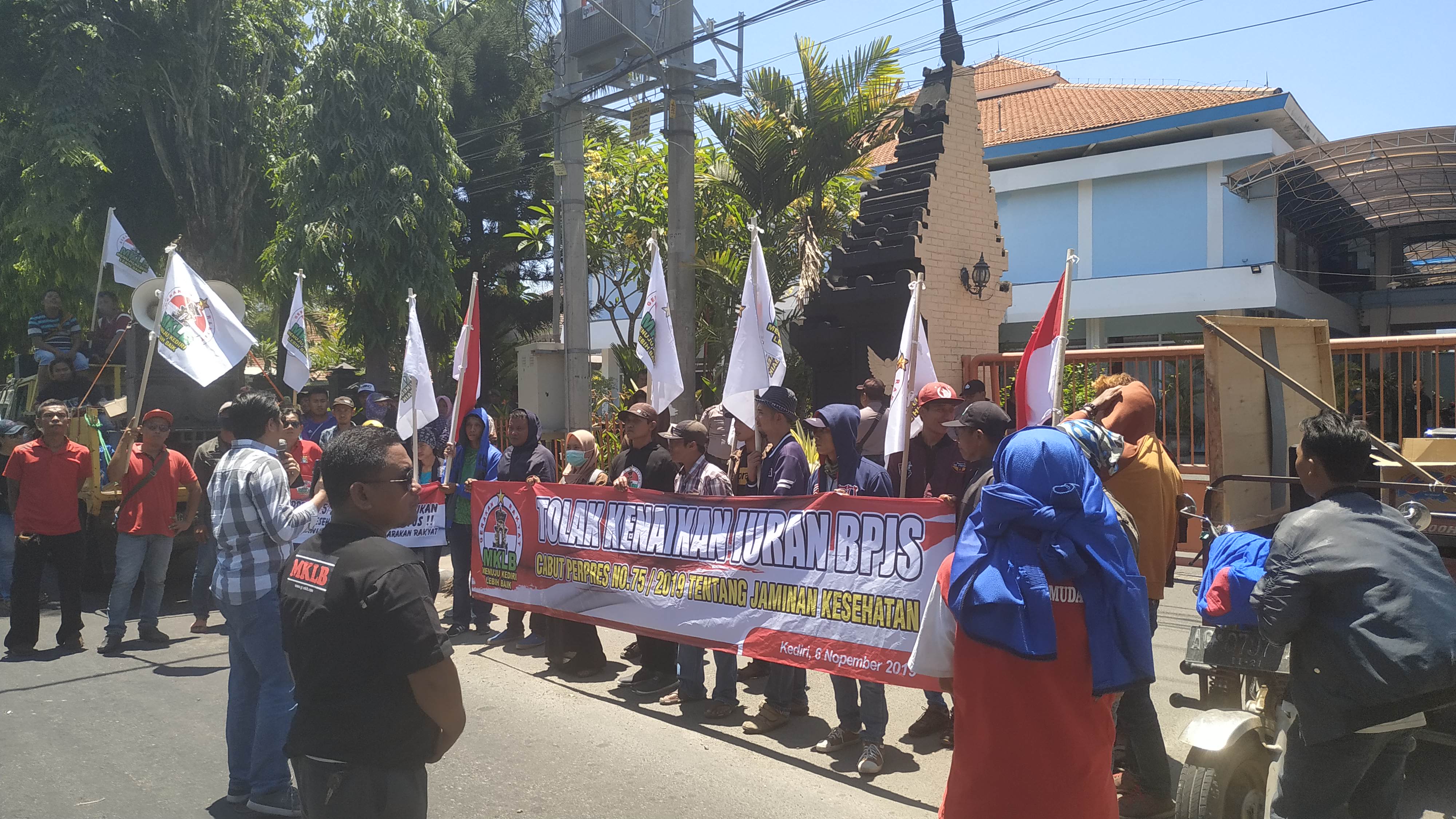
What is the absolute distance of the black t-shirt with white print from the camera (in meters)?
2.67

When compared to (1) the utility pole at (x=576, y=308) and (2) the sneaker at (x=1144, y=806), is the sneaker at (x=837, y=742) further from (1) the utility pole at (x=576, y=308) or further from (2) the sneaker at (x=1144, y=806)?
(1) the utility pole at (x=576, y=308)

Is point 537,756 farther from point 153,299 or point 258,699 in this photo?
point 153,299

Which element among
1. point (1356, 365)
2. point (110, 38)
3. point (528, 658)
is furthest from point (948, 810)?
point (110, 38)

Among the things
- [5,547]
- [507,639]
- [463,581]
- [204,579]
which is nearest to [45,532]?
[204,579]

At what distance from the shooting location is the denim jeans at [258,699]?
15.5 ft

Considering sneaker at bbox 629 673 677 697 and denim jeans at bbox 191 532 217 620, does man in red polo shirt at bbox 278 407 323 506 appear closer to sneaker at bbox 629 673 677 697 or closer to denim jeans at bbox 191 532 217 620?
denim jeans at bbox 191 532 217 620

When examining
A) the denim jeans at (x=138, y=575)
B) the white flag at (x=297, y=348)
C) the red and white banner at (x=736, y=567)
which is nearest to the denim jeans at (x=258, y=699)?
the red and white banner at (x=736, y=567)

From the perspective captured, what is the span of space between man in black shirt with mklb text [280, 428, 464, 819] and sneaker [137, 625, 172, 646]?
6492 mm

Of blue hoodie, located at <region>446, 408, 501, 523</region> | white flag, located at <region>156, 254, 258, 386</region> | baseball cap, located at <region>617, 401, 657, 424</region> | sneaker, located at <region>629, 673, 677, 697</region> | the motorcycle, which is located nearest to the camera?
the motorcycle

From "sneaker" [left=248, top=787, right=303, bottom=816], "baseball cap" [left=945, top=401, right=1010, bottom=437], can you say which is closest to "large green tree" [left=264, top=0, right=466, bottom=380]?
"sneaker" [left=248, top=787, right=303, bottom=816]

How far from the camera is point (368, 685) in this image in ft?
8.91

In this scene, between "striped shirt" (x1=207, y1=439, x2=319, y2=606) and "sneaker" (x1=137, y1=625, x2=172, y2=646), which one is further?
"sneaker" (x1=137, y1=625, x2=172, y2=646)

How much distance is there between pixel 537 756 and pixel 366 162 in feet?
47.1

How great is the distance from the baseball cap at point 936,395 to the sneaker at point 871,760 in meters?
2.00
